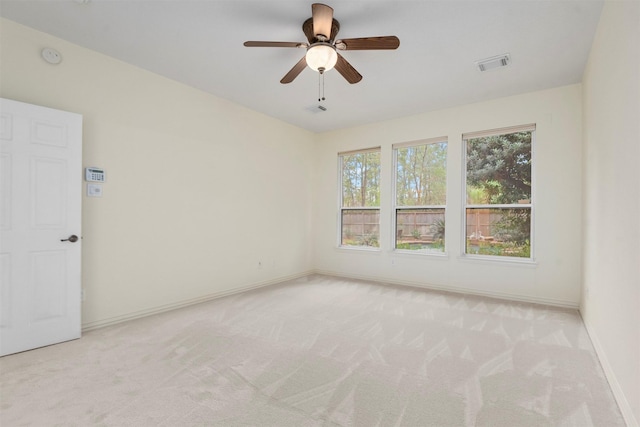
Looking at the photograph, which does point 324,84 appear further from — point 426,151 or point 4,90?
point 4,90

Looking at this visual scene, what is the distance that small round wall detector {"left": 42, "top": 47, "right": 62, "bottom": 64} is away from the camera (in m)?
2.92

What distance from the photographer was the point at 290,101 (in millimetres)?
4570

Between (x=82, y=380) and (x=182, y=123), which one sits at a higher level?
(x=182, y=123)

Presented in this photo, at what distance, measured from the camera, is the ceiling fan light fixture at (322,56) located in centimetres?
259

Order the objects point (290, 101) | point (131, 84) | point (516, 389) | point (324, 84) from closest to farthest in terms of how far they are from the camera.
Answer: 1. point (516, 389)
2. point (131, 84)
3. point (324, 84)
4. point (290, 101)

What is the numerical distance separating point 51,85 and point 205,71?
4.81 ft

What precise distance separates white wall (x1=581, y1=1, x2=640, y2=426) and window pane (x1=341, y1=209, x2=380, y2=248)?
3.06 meters

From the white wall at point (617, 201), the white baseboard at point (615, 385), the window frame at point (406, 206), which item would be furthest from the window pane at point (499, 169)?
the white baseboard at point (615, 385)

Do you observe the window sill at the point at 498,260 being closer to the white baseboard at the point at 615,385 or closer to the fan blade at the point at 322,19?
the white baseboard at the point at 615,385

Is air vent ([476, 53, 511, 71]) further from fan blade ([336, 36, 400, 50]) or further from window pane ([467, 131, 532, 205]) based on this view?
fan blade ([336, 36, 400, 50])

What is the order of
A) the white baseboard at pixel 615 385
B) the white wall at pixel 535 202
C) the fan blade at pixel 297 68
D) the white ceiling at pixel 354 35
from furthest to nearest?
the white wall at pixel 535 202 → the fan blade at pixel 297 68 → the white ceiling at pixel 354 35 → the white baseboard at pixel 615 385

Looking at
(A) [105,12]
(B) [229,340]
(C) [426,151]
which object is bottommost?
(B) [229,340]

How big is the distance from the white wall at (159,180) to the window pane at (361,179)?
1.34 metres

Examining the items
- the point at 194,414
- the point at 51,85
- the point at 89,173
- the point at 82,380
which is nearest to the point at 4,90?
the point at 51,85
